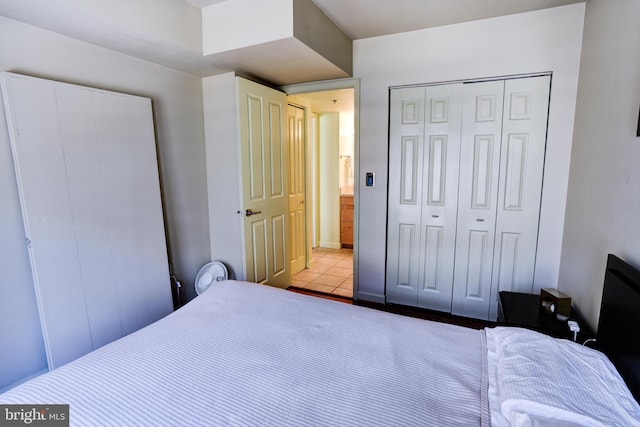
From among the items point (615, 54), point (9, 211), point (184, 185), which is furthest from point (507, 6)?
point (9, 211)

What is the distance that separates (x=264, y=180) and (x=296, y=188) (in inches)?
35.6

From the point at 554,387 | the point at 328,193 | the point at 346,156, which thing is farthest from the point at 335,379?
the point at 346,156

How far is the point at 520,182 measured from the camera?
2473 mm

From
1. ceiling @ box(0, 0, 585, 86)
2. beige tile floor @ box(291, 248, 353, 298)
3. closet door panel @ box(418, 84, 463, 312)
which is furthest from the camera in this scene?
beige tile floor @ box(291, 248, 353, 298)

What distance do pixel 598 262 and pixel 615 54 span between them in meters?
1.13

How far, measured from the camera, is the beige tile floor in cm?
351

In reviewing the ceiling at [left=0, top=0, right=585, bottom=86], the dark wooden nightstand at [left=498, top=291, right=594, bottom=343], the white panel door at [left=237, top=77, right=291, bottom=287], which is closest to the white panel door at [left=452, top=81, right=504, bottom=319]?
the dark wooden nightstand at [left=498, top=291, right=594, bottom=343]

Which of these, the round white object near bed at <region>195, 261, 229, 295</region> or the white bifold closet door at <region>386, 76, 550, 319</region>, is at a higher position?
the white bifold closet door at <region>386, 76, 550, 319</region>

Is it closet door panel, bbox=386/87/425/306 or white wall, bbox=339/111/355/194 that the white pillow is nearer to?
closet door panel, bbox=386/87/425/306

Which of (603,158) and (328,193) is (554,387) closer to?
(603,158)

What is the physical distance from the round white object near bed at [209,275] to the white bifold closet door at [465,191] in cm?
161

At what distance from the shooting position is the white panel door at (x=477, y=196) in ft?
8.21

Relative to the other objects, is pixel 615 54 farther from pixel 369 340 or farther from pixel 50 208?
pixel 50 208

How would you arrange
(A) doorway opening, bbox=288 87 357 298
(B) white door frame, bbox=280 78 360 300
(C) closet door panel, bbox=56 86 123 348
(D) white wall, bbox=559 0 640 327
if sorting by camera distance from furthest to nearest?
1. (A) doorway opening, bbox=288 87 357 298
2. (B) white door frame, bbox=280 78 360 300
3. (C) closet door panel, bbox=56 86 123 348
4. (D) white wall, bbox=559 0 640 327
